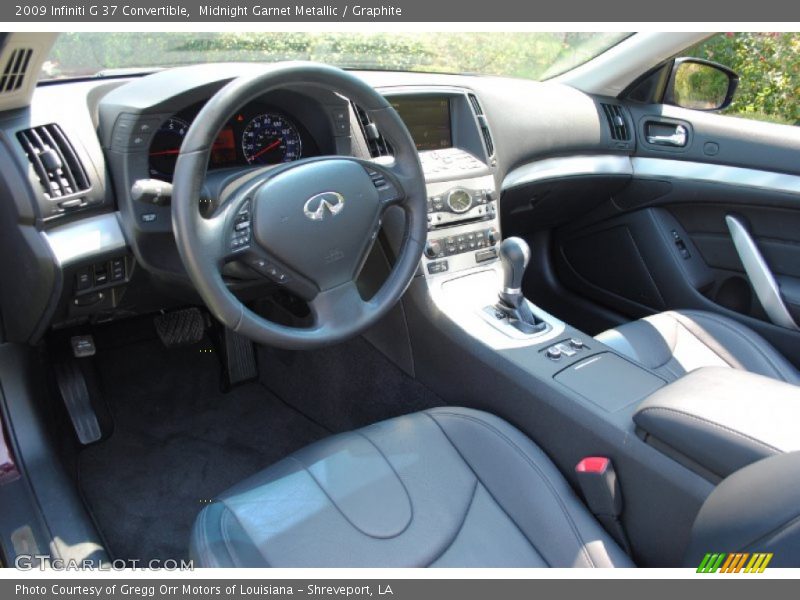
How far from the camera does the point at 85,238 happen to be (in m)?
1.53

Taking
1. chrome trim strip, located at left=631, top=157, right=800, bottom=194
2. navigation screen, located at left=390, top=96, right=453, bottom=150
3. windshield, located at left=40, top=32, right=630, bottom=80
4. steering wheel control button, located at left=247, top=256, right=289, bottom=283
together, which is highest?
windshield, located at left=40, top=32, right=630, bottom=80

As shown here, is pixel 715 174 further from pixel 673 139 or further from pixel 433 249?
pixel 433 249

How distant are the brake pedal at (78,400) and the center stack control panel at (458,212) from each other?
110 centimetres

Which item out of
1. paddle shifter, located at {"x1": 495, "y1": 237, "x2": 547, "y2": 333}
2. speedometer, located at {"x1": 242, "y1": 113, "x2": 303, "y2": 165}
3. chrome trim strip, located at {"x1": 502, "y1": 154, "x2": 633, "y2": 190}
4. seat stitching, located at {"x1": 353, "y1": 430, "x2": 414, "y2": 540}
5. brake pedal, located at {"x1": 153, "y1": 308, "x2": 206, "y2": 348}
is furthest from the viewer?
chrome trim strip, located at {"x1": 502, "y1": 154, "x2": 633, "y2": 190}

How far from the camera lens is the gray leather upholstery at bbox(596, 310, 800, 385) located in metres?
1.89

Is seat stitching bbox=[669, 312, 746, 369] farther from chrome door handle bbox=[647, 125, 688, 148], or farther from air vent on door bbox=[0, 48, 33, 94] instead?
air vent on door bbox=[0, 48, 33, 94]

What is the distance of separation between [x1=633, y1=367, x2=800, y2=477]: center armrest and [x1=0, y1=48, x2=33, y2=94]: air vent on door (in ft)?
4.69

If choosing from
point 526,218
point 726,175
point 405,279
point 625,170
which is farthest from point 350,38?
point 726,175

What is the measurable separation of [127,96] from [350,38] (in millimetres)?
732

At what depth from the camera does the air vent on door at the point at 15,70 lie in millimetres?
1397

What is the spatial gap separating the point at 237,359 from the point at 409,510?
1.18 meters

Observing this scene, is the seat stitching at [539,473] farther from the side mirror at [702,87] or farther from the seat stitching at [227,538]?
the side mirror at [702,87]

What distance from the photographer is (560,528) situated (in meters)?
1.31

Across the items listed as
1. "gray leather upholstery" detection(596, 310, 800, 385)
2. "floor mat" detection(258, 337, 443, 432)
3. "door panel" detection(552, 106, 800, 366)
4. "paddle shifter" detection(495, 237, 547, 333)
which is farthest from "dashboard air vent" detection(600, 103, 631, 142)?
"floor mat" detection(258, 337, 443, 432)
